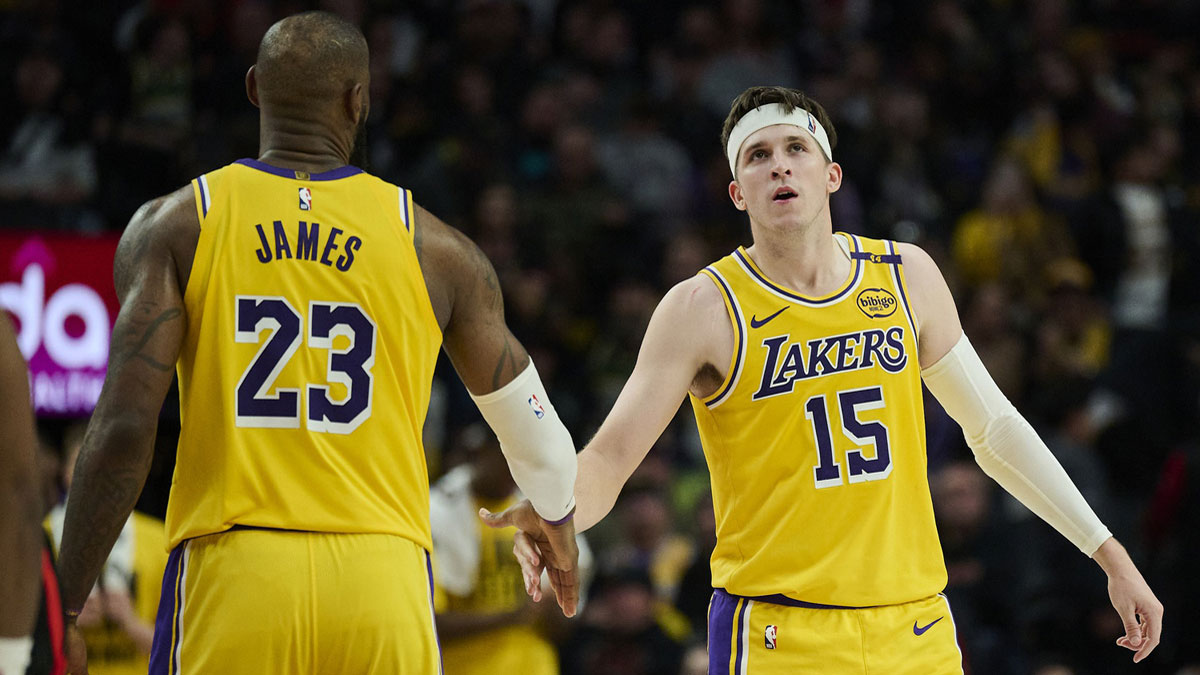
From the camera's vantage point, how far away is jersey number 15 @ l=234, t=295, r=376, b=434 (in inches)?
162

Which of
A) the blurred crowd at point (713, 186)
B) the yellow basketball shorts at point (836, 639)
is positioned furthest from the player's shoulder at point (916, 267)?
the blurred crowd at point (713, 186)

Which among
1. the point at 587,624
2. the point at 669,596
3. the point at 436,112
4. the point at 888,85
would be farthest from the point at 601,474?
the point at 888,85

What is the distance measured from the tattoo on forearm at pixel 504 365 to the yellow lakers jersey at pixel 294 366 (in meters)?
0.30

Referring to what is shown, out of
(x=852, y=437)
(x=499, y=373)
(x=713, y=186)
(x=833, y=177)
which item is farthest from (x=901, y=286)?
(x=713, y=186)

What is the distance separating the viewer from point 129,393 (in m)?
4.04

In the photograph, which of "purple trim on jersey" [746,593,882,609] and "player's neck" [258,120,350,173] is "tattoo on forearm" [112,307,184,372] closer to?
"player's neck" [258,120,350,173]

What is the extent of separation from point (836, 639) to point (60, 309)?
20.2 ft

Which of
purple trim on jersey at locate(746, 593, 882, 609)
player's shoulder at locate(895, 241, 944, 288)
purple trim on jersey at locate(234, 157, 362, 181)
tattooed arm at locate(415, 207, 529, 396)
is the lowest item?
purple trim on jersey at locate(746, 593, 882, 609)

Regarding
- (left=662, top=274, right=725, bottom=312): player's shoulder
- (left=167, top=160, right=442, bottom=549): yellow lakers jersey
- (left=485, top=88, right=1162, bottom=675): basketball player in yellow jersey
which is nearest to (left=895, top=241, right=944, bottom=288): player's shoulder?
(left=485, top=88, right=1162, bottom=675): basketball player in yellow jersey

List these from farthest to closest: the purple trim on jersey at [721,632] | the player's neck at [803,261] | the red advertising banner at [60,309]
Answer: the red advertising banner at [60,309], the player's neck at [803,261], the purple trim on jersey at [721,632]

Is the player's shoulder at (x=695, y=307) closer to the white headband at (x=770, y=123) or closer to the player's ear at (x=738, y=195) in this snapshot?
the player's ear at (x=738, y=195)

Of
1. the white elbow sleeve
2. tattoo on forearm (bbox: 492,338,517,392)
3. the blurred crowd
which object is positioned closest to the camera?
the white elbow sleeve

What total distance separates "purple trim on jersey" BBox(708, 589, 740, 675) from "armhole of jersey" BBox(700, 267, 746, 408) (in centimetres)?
65

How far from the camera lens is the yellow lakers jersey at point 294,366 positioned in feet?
13.5
